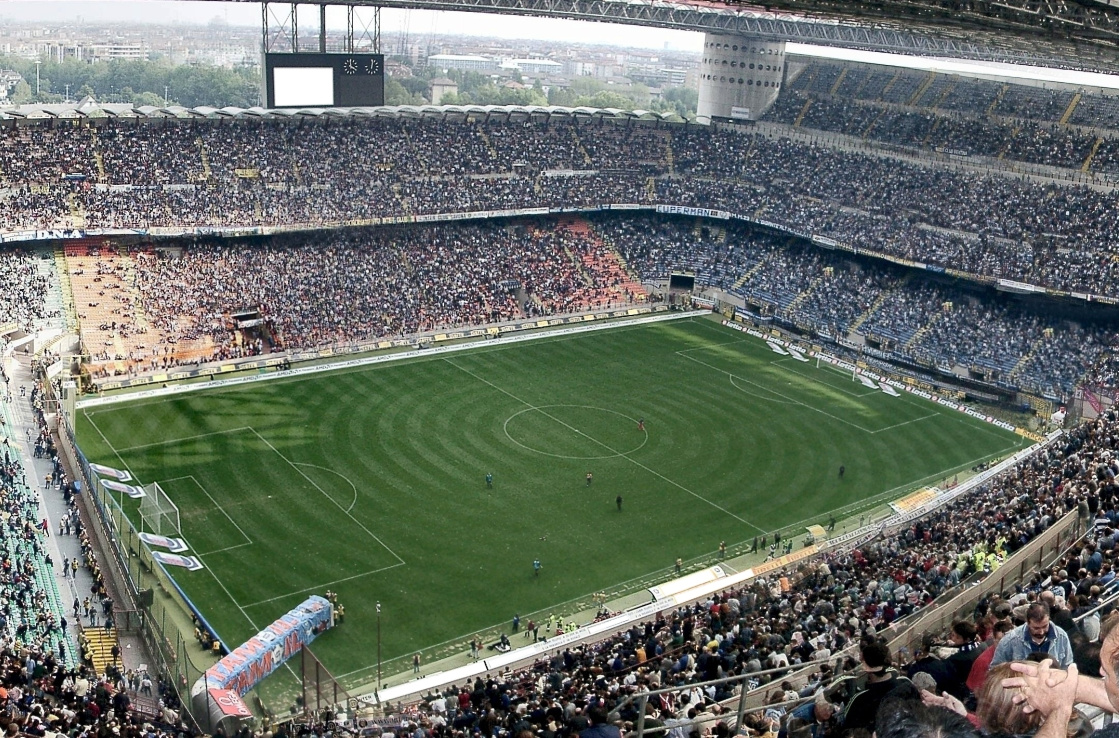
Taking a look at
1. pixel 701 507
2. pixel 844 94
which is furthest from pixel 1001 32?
pixel 844 94

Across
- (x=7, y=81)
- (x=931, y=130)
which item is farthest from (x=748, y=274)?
(x=7, y=81)

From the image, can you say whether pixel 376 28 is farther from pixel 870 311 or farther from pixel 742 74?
pixel 870 311

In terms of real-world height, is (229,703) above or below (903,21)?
below

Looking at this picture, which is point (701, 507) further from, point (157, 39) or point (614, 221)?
point (157, 39)

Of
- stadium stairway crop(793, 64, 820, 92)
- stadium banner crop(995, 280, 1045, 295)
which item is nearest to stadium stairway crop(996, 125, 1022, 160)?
stadium banner crop(995, 280, 1045, 295)

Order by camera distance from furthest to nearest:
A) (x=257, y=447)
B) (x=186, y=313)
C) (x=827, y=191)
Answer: (x=827, y=191) < (x=186, y=313) < (x=257, y=447)

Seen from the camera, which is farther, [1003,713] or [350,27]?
[350,27]
